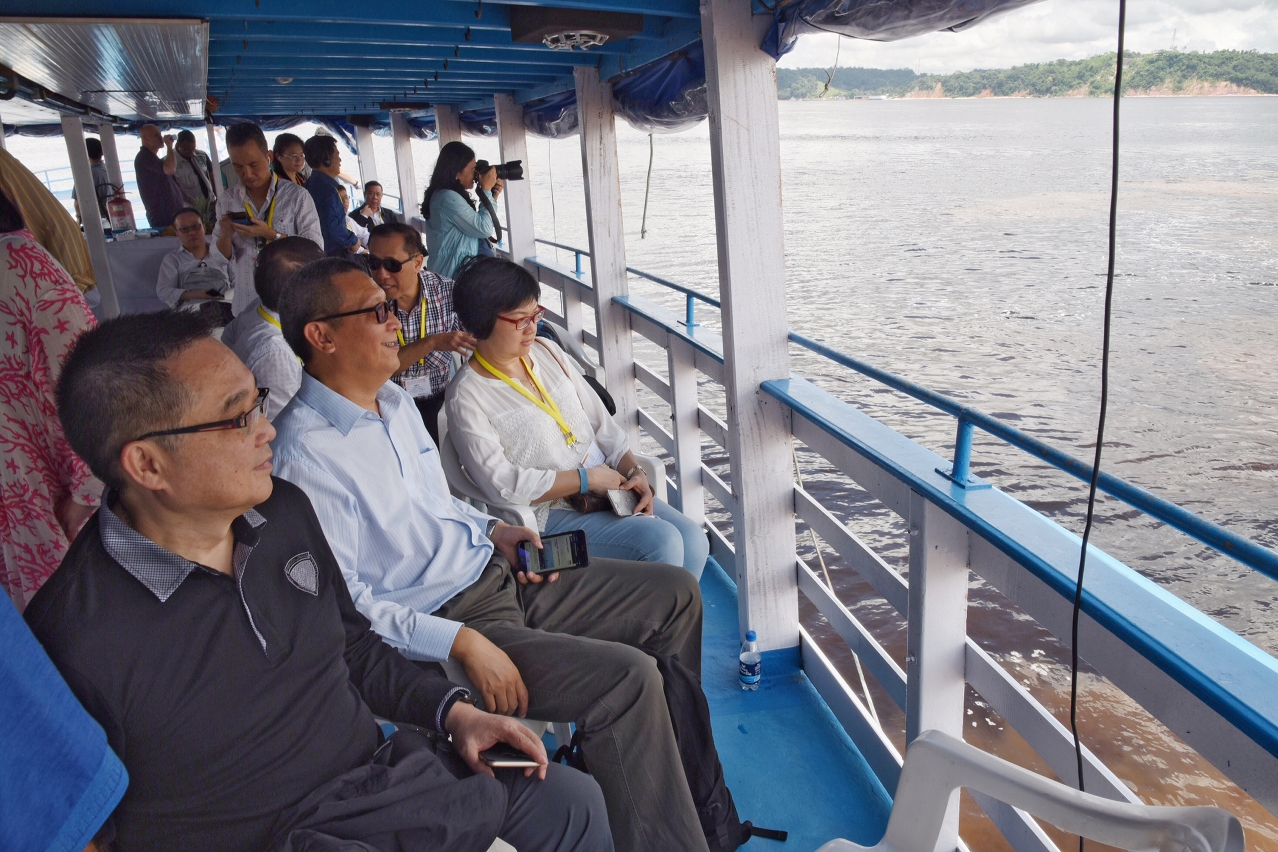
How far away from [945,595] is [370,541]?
1.20 meters

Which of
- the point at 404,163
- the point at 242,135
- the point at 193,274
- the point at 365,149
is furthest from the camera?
the point at 365,149

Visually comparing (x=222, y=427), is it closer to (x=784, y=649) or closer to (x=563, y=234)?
(x=784, y=649)

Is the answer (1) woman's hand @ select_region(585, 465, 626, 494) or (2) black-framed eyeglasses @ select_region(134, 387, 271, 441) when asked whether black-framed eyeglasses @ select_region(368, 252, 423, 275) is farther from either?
(2) black-framed eyeglasses @ select_region(134, 387, 271, 441)

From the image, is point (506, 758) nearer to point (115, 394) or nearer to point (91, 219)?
point (115, 394)

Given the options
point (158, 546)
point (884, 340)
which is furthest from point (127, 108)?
point (884, 340)

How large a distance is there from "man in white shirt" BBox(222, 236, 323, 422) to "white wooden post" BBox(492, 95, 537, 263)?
3708 millimetres

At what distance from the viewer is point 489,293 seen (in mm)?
2146

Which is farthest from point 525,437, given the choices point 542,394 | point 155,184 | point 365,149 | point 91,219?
point 365,149

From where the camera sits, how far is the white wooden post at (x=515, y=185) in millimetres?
5934

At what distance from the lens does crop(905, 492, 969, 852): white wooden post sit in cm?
176

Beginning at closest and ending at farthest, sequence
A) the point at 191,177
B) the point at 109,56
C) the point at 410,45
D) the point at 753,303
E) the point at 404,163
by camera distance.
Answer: the point at 753,303, the point at 109,56, the point at 410,45, the point at 191,177, the point at 404,163

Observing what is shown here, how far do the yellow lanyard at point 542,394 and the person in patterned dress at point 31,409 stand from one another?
0.90 m

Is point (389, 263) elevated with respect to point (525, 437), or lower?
elevated

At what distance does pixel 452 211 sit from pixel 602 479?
8.85 feet
